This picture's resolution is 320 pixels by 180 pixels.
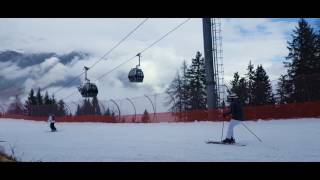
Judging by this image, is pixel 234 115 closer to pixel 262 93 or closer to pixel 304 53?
pixel 262 93

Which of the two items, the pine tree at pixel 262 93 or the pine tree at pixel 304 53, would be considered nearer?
the pine tree at pixel 262 93

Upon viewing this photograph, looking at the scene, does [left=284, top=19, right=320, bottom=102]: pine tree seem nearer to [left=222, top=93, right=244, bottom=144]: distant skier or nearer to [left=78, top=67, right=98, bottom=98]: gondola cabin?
[left=78, top=67, right=98, bottom=98]: gondola cabin

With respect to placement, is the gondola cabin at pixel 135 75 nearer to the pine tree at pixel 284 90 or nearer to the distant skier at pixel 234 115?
the pine tree at pixel 284 90

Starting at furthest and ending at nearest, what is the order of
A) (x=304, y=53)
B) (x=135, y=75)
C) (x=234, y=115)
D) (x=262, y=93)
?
(x=304, y=53) < (x=135, y=75) < (x=262, y=93) < (x=234, y=115)

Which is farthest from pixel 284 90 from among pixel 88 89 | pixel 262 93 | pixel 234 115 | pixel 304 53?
pixel 304 53

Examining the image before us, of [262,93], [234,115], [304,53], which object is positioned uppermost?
[304,53]

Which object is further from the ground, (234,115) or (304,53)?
(304,53)

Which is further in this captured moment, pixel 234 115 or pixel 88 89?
pixel 88 89

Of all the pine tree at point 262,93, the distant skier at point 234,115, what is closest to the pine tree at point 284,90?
the pine tree at point 262,93

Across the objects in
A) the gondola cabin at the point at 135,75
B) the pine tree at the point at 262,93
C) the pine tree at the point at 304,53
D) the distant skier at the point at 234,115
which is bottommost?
the distant skier at the point at 234,115

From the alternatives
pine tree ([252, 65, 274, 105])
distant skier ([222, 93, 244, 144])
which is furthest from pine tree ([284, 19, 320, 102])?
distant skier ([222, 93, 244, 144])
